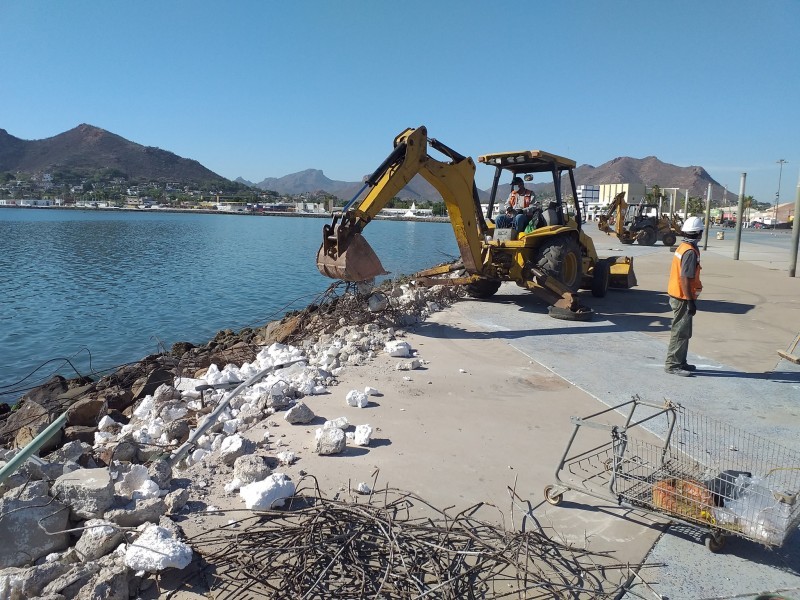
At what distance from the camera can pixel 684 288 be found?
725 centimetres

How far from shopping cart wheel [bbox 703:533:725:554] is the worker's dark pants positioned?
161 inches

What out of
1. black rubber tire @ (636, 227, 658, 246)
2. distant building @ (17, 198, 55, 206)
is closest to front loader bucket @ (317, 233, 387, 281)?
black rubber tire @ (636, 227, 658, 246)

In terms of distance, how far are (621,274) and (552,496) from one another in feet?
36.3

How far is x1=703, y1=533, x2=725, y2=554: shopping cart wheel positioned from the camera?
3.63 meters

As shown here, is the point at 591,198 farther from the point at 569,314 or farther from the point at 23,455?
the point at 23,455

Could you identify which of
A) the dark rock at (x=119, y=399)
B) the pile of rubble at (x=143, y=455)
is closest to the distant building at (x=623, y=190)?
the pile of rubble at (x=143, y=455)

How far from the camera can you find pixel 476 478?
4.59 metres

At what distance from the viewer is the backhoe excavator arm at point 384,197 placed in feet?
27.7

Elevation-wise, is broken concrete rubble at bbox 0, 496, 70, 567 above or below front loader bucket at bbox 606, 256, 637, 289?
below

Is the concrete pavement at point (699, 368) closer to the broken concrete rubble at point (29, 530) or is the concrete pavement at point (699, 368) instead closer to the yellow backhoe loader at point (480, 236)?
the yellow backhoe loader at point (480, 236)

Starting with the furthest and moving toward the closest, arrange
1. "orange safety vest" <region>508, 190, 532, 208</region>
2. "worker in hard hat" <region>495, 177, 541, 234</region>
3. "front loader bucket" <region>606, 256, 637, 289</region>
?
"front loader bucket" <region>606, 256, 637, 289</region> < "orange safety vest" <region>508, 190, 532, 208</region> < "worker in hard hat" <region>495, 177, 541, 234</region>

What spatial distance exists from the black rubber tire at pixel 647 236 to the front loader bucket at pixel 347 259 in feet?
90.1

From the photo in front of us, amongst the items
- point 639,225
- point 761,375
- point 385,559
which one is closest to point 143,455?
point 385,559

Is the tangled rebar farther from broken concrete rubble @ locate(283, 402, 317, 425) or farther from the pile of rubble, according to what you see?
broken concrete rubble @ locate(283, 402, 317, 425)
